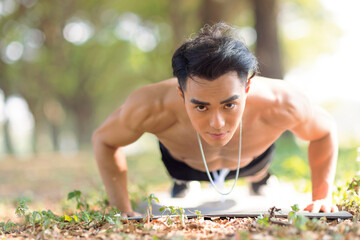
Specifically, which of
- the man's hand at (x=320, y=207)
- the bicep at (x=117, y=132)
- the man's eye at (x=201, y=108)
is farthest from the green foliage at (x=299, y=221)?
the bicep at (x=117, y=132)

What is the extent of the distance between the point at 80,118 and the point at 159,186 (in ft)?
56.8

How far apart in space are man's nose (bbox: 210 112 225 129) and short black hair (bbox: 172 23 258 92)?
0.23 m

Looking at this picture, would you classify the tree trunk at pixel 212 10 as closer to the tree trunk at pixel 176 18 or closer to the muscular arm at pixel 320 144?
the tree trunk at pixel 176 18

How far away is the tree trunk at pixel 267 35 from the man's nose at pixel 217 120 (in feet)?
27.1

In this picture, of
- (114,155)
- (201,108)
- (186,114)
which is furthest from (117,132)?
(201,108)

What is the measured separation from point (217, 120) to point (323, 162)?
130 centimetres

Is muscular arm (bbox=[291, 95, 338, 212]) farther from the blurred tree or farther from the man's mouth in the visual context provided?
the blurred tree

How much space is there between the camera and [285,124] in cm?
324

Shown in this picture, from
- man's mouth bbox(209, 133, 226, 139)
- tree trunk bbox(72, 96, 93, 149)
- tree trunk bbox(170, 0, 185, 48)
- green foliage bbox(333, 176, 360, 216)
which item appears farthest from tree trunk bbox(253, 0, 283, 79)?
tree trunk bbox(72, 96, 93, 149)

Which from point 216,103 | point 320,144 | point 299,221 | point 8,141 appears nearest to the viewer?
point 299,221

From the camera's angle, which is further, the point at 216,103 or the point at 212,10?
the point at 212,10

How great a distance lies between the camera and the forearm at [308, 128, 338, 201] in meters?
3.24

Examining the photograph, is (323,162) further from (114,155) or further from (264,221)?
(114,155)

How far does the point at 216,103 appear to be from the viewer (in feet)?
8.30
